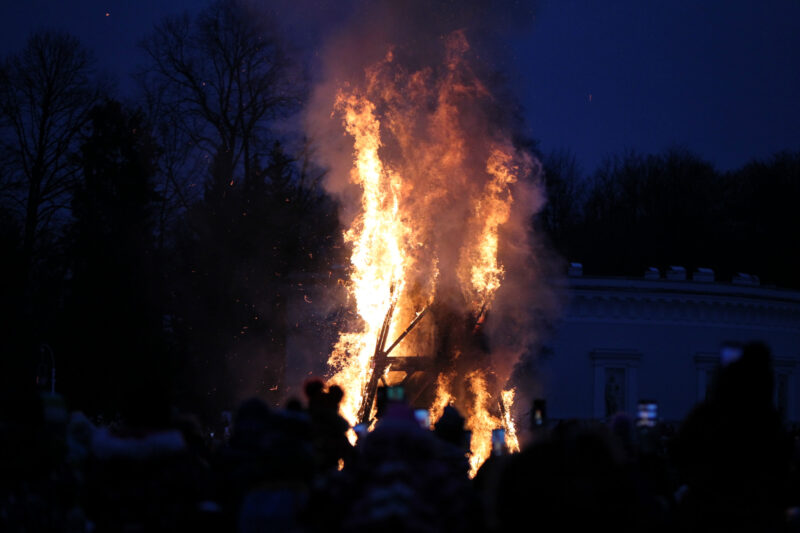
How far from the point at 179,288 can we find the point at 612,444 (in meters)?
30.1

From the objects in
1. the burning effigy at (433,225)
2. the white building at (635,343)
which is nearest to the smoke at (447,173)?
the burning effigy at (433,225)

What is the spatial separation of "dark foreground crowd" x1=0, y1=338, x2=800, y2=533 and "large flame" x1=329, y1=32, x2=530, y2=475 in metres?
12.2

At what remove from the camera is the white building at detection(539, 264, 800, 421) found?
34781 mm

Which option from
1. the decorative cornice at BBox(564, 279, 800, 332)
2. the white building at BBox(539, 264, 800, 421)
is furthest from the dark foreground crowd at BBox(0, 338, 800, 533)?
the decorative cornice at BBox(564, 279, 800, 332)

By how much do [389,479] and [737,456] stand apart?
2.33m

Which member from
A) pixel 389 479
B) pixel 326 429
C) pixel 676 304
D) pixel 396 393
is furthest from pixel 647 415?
pixel 676 304

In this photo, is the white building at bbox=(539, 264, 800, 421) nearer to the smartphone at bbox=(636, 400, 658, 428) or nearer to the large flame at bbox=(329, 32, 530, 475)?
the large flame at bbox=(329, 32, 530, 475)

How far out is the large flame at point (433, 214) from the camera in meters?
21.1

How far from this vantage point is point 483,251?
21641mm

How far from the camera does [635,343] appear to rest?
35.6 m

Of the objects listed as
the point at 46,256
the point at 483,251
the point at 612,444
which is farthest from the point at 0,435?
the point at 46,256

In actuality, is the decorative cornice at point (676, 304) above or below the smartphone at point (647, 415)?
above

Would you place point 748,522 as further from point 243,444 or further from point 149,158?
point 149,158

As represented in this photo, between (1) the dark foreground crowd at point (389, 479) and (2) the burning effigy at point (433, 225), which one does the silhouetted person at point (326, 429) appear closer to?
(1) the dark foreground crowd at point (389, 479)
